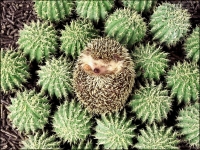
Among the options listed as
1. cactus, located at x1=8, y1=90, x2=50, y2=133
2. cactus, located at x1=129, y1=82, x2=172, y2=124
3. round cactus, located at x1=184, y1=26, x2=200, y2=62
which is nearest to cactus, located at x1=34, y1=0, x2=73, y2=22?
cactus, located at x1=8, y1=90, x2=50, y2=133

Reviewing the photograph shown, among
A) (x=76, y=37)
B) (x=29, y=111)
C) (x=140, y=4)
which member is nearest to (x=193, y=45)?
(x=140, y=4)

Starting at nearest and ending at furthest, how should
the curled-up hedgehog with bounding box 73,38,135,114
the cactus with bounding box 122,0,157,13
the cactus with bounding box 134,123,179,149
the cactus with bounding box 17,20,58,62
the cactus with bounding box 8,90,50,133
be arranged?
the curled-up hedgehog with bounding box 73,38,135,114 → the cactus with bounding box 134,123,179,149 → the cactus with bounding box 8,90,50,133 → the cactus with bounding box 17,20,58,62 → the cactus with bounding box 122,0,157,13

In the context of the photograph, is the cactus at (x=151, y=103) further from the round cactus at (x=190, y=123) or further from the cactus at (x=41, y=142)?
the cactus at (x=41, y=142)

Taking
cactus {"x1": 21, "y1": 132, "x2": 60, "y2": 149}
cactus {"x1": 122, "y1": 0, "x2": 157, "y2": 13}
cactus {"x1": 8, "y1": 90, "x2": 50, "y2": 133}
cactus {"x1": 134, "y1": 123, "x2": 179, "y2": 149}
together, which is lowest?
cactus {"x1": 21, "y1": 132, "x2": 60, "y2": 149}

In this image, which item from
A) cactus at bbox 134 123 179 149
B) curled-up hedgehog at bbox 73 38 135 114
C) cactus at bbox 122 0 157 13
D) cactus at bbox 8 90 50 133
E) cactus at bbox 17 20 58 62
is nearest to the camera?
curled-up hedgehog at bbox 73 38 135 114

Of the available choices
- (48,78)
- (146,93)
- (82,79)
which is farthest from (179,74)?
(48,78)

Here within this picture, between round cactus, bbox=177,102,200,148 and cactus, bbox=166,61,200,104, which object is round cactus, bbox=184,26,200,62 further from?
round cactus, bbox=177,102,200,148

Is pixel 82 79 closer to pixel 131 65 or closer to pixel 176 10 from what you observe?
pixel 131 65
